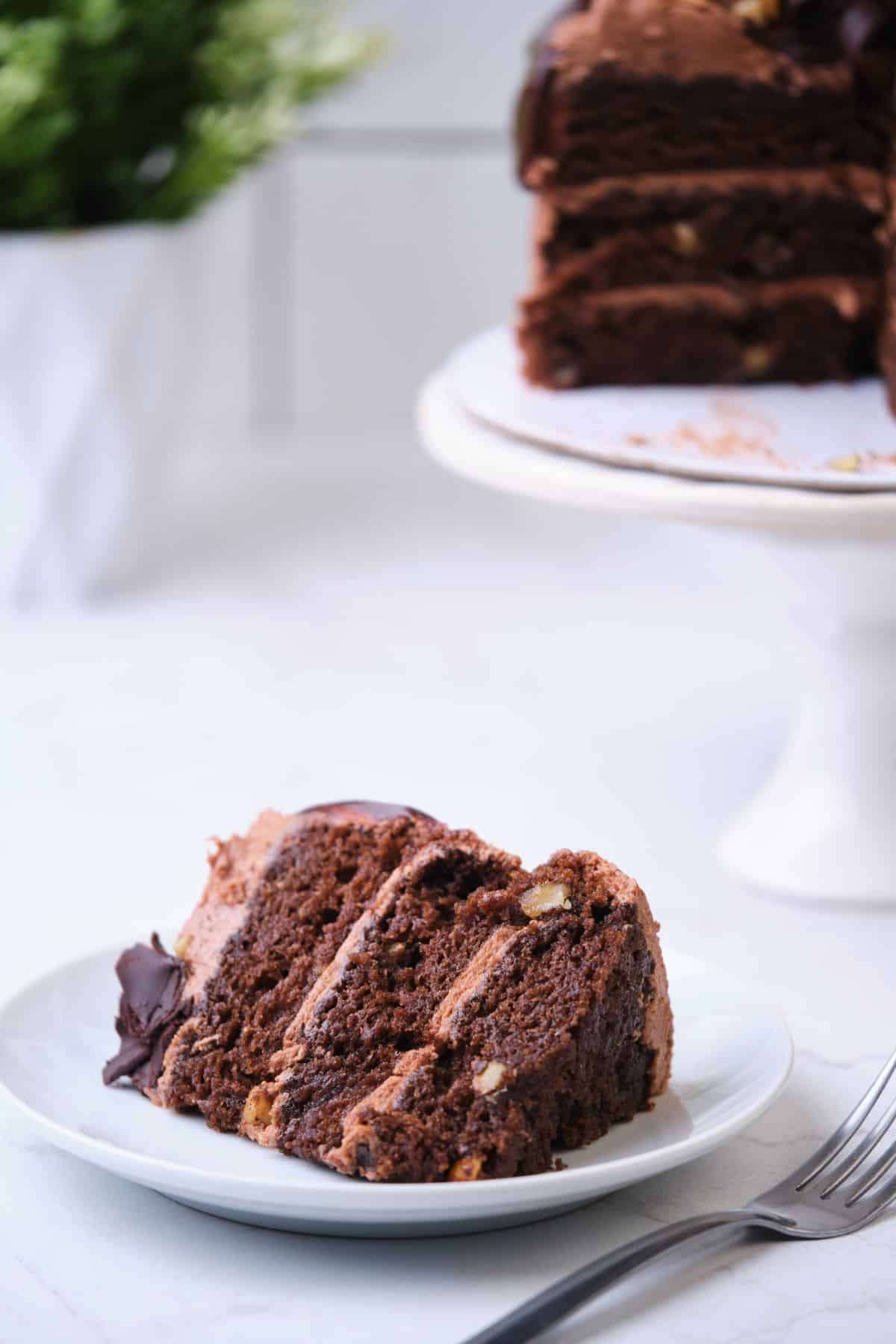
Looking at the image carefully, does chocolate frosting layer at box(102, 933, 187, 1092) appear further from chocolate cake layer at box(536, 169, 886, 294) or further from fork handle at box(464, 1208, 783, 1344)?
chocolate cake layer at box(536, 169, 886, 294)

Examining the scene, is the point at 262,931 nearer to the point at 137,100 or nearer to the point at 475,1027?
the point at 475,1027

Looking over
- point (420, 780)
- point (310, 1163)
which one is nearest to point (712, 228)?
point (420, 780)

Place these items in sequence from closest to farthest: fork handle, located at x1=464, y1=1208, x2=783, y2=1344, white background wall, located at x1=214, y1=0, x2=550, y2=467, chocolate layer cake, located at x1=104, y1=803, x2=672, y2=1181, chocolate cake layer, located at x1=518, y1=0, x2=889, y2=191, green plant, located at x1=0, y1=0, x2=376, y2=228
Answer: fork handle, located at x1=464, y1=1208, x2=783, y2=1344 < chocolate layer cake, located at x1=104, y1=803, x2=672, y2=1181 < chocolate cake layer, located at x1=518, y1=0, x2=889, y2=191 < green plant, located at x1=0, y1=0, x2=376, y2=228 < white background wall, located at x1=214, y1=0, x2=550, y2=467

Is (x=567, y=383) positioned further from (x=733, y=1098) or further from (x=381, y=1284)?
(x=381, y=1284)

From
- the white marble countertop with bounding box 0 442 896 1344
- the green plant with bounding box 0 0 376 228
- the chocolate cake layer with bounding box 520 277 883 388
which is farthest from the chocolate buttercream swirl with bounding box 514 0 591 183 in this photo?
the green plant with bounding box 0 0 376 228

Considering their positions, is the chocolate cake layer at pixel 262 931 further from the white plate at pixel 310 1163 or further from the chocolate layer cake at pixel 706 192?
the chocolate layer cake at pixel 706 192

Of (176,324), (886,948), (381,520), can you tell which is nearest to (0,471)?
(176,324)
